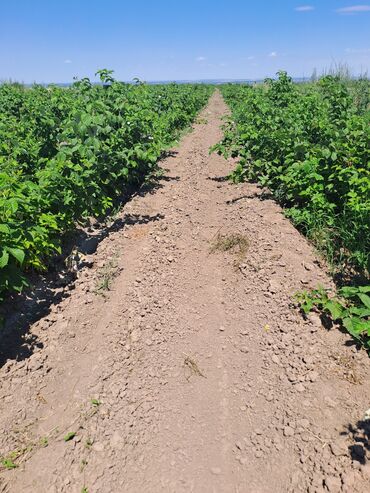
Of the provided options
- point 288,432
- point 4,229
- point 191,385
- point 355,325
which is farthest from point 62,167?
point 288,432

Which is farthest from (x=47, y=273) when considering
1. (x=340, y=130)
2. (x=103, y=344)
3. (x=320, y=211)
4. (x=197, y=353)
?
(x=340, y=130)

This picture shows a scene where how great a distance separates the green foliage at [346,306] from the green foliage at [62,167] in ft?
8.74

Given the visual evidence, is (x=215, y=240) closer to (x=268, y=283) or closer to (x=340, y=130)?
(x=268, y=283)

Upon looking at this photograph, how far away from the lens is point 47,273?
4941 millimetres

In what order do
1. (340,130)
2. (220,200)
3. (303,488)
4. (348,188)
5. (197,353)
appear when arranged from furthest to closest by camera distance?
(220,200)
(340,130)
(348,188)
(197,353)
(303,488)

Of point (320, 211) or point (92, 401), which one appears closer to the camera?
point (92, 401)

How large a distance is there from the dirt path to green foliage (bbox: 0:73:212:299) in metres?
0.75

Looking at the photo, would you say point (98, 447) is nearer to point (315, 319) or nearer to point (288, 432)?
point (288, 432)

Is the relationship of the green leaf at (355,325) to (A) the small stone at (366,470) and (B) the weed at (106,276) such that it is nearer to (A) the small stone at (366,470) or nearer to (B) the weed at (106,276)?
(A) the small stone at (366,470)

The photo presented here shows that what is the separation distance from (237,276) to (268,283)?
0.52 m

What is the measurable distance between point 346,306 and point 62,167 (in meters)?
3.67

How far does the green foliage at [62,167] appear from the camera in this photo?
3.75 meters

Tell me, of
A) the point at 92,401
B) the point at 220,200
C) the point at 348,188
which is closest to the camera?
the point at 92,401

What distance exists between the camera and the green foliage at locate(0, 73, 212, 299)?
12.3 ft
